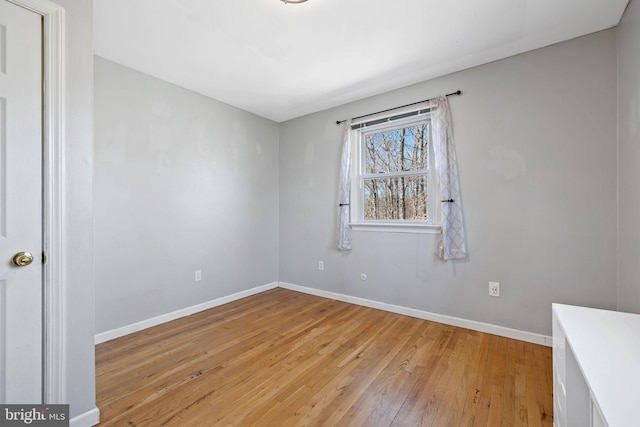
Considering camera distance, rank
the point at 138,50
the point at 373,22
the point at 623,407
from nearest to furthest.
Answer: the point at 623,407, the point at 373,22, the point at 138,50

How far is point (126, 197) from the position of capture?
2.53 meters

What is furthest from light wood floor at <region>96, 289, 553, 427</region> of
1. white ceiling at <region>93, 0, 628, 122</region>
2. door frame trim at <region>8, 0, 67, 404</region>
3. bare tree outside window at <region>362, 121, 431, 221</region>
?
white ceiling at <region>93, 0, 628, 122</region>

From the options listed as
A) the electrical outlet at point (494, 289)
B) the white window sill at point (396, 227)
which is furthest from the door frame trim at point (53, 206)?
the electrical outlet at point (494, 289)

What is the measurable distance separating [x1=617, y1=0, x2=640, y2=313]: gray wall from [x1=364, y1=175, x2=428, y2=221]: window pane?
1423 millimetres

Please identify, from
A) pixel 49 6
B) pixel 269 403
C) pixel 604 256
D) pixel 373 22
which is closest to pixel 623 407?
pixel 269 403

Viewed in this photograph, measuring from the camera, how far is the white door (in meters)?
1.20

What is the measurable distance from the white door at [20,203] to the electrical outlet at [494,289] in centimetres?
310

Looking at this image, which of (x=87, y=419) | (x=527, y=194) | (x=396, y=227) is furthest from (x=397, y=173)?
(x=87, y=419)

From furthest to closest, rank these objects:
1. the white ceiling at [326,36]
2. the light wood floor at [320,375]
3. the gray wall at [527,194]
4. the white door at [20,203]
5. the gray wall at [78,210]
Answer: the gray wall at [527,194] < the white ceiling at [326,36] < the light wood floor at [320,375] < the gray wall at [78,210] < the white door at [20,203]

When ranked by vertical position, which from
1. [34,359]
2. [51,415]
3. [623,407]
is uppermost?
[623,407]

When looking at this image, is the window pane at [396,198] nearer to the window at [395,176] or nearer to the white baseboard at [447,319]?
the window at [395,176]

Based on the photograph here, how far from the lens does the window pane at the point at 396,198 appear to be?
2988 millimetres

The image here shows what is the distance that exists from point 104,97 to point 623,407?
3.48m

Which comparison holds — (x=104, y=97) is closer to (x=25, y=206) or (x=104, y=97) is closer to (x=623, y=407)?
(x=25, y=206)
